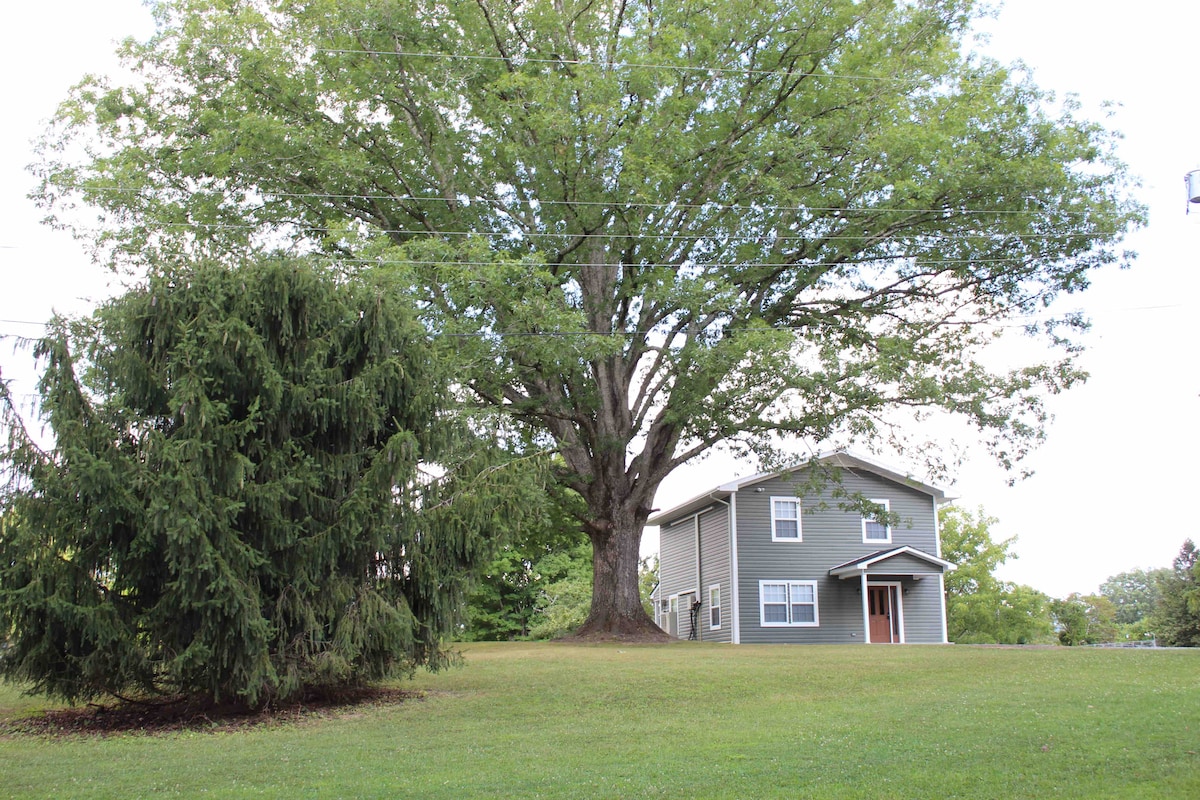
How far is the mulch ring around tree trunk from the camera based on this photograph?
12094mm

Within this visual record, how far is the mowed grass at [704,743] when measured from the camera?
844cm

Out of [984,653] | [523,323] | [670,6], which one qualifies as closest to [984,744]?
[984,653]

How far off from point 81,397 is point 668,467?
569 inches

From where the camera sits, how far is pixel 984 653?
738 inches

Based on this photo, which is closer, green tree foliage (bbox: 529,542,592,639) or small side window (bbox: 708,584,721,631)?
small side window (bbox: 708,584,721,631)

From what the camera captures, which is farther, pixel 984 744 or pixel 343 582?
pixel 343 582

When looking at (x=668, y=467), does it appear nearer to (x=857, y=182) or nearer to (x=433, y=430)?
(x=857, y=182)

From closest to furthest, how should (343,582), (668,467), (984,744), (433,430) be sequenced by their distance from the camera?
(984,744), (343,582), (433,430), (668,467)

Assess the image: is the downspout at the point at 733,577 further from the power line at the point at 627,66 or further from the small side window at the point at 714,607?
the power line at the point at 627,66

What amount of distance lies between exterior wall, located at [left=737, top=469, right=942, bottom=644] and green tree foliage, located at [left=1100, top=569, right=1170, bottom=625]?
113m

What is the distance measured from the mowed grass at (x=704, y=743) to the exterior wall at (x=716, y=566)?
1660 centimetres

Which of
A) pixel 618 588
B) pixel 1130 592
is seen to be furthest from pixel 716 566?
pixel 1130 592

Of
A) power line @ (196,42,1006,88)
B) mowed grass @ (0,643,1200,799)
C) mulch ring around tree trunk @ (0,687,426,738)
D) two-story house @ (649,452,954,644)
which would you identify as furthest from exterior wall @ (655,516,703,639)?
mulch ring around tree trunk @ (0,687,426,738)

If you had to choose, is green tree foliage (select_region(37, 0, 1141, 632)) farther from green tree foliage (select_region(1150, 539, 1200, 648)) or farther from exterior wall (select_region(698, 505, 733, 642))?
green tree foliage (select_region(1150, 539, 1200, 648))
